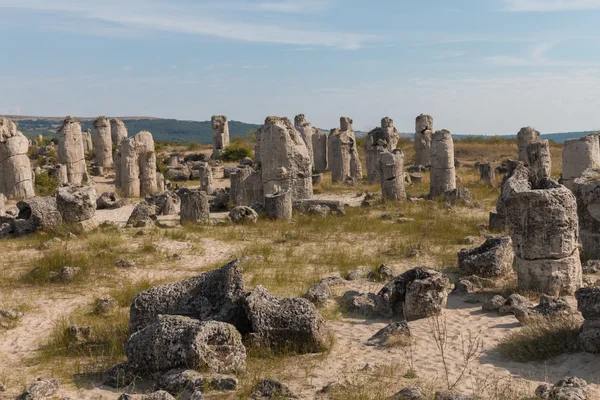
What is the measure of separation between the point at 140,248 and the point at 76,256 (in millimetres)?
1480

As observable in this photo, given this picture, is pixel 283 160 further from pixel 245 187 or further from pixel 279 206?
pixel 245 187

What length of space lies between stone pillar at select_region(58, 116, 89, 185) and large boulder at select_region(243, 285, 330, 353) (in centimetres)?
2006

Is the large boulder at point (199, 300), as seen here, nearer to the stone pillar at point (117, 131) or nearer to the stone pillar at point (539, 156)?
the stone pillar at point (539, 156)

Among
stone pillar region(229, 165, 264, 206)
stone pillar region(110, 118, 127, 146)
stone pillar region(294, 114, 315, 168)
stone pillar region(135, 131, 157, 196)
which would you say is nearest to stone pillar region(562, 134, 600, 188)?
stone pillar region(229, 165, 264, 206)

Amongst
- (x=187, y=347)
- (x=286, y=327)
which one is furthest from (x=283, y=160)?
(x=187, y=347)

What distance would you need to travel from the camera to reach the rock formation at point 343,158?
2698cm

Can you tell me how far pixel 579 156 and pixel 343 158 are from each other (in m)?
12.0

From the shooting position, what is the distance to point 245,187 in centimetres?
1967

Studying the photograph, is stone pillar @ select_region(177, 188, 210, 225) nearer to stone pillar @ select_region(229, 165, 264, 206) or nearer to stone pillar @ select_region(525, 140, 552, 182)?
stone pillar @ select_region(229, 165, 264, 206)

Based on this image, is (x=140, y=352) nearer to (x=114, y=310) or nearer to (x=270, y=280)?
(x=114, y=310)

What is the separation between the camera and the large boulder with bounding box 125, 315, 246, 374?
6.30 meters

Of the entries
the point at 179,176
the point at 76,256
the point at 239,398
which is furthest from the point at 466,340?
the point at 179,176

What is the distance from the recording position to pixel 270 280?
10.5 m

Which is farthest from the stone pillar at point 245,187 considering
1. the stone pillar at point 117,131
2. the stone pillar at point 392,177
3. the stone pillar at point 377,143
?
the stone pillar at point 117,131
